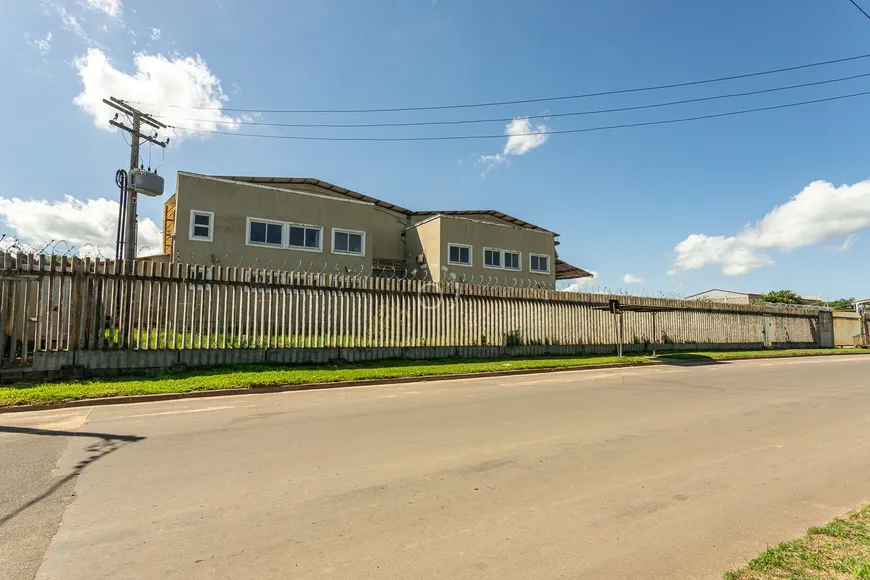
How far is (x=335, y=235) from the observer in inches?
904

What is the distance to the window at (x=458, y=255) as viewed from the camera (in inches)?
1006

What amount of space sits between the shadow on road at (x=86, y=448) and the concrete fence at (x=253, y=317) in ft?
13.0

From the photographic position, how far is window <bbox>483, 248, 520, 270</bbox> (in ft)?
88.7

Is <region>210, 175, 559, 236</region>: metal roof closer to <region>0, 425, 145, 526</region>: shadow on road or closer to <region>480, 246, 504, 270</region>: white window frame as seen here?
<region>480, 246, 504, 270</region>: white window frame

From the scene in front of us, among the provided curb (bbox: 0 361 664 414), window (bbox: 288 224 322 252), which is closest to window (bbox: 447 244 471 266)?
window (bbox: 288 224 322 252)

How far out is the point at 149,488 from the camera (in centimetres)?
421

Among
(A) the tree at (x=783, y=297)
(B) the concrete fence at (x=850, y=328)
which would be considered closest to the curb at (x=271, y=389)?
(B) the concrete fence at (x=850, y=328)

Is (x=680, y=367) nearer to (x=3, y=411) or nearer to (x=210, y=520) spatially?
(x=210, y=520)

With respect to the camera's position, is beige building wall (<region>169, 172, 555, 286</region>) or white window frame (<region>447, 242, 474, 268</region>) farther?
white window frame (<region>447, 242, 474, 268</region>)

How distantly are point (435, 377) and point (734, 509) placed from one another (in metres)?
8.32

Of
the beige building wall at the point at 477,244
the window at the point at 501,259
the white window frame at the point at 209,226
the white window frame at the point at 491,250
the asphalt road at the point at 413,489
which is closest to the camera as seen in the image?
the asphalt road at the point at 413,489

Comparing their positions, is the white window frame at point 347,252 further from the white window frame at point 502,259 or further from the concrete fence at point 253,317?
the concrete fence at point 253,317

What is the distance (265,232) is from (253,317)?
10.6m

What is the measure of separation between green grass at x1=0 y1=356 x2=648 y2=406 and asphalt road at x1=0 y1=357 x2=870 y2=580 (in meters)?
0.93
